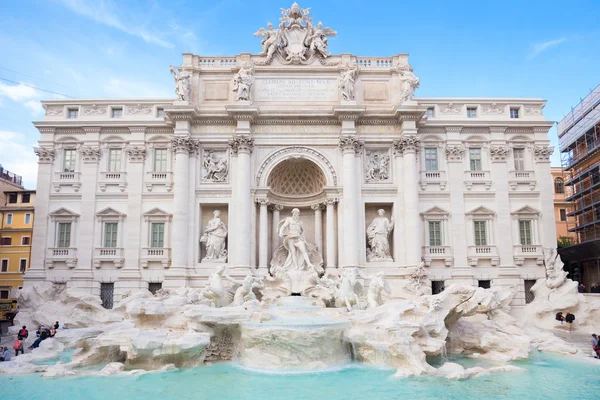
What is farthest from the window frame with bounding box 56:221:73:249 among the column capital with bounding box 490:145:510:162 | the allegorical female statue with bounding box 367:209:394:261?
the column capital with bounding box 490:145:510:162

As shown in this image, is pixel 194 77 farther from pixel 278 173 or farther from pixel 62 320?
pixel 62 320

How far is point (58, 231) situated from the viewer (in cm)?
2384

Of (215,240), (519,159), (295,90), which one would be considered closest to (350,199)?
(295,90)

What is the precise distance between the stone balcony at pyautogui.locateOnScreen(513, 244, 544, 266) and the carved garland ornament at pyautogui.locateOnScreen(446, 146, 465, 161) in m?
5.54

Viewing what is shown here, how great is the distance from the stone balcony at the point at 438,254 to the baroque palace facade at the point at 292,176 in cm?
7

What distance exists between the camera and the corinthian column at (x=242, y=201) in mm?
22203

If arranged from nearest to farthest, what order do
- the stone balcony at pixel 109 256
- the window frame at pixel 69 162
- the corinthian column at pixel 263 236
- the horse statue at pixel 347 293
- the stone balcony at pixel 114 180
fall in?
the horse statue at pixel 347 293 → the corinthian column at pixel 263 236 → the stone balcony at pixel 109 256 → the stone balcony at pixel 114 180 → the window frame at pixel 69 162

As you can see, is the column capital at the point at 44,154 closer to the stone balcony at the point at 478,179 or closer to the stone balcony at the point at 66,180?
the stone balcony at the point at 66,180

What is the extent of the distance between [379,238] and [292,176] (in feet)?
19.2

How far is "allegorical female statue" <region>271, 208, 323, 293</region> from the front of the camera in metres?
20.6

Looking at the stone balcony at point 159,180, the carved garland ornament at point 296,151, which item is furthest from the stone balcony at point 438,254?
the stone balcony at point 159,180

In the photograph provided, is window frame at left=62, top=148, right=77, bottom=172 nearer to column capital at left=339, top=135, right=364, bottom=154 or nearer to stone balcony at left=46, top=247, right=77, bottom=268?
stone balcony at left=46, top=247, right=77, bottom=268

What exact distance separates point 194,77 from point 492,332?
1862 centimetres

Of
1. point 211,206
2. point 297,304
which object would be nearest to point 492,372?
point 297,304
